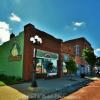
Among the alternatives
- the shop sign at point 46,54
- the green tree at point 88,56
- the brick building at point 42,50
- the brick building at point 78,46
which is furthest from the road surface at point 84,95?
the green tree at point 88,56

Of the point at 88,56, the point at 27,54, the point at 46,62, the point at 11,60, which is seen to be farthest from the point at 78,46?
the point at 27,54

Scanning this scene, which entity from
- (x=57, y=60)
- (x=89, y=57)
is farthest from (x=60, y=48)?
(x=89, y=57)

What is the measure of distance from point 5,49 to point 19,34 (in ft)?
15.9

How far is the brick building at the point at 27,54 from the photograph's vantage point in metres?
26.7

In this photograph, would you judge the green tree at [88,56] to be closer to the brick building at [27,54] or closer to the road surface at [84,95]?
the brick building at [27,54]

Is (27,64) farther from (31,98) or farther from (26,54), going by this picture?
(31,98)

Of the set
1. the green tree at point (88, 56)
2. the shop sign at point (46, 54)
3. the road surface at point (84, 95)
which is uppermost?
the green tree at point (88, 56)

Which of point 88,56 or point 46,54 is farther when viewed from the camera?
point 88,56

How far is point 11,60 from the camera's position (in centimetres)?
2900

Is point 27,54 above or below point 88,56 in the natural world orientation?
below

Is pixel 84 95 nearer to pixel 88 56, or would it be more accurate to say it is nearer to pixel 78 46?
pixel 78 46

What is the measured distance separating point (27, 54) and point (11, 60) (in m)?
3.15

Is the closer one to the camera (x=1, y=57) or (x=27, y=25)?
(x=27, y=25)

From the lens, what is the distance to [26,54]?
1056 inches
